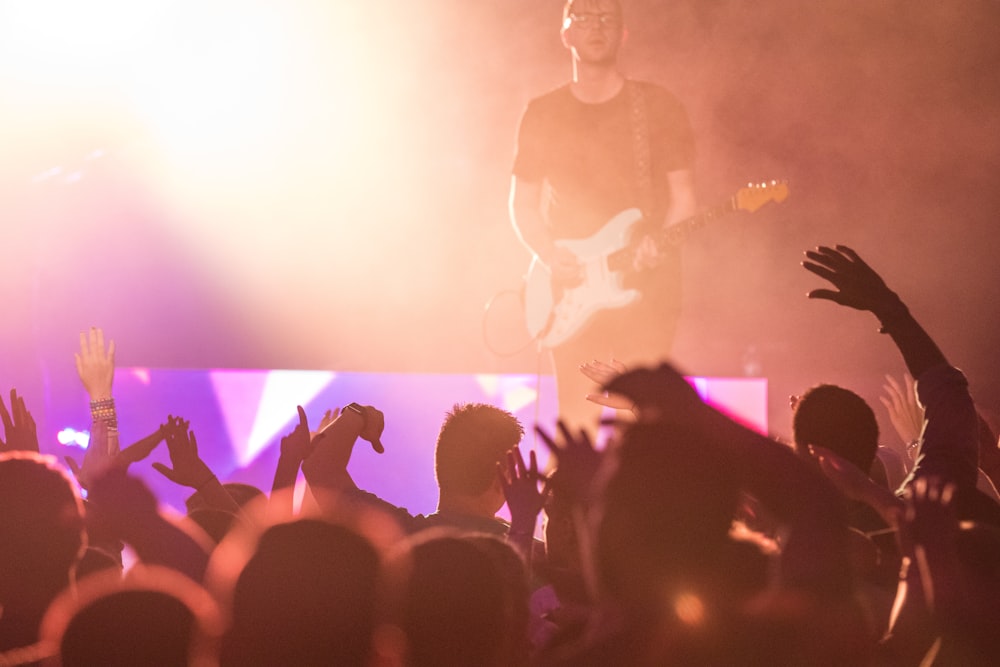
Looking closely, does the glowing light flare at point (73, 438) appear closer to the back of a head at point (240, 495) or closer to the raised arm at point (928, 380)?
the back of a head at point (240, 495)

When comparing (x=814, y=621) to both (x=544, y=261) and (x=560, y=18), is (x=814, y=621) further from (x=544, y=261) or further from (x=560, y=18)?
(x=560, y=18)

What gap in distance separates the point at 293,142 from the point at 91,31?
115cm

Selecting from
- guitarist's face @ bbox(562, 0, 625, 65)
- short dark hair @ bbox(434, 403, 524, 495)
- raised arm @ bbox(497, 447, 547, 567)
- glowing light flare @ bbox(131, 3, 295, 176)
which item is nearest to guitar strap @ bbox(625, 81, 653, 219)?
guitarist's face @ bbox(562, 0, 625, 65)

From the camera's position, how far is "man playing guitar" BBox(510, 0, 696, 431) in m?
4.07

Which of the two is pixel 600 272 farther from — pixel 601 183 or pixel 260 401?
pixel 260 401

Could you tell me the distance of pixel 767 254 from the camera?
465 centimetres

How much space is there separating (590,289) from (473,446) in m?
1.81

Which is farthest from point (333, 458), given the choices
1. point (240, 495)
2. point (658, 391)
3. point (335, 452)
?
point (658, 391)

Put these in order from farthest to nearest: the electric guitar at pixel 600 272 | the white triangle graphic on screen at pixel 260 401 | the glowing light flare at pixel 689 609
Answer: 1. the white triangle graphic on screen at pixel 260 401
2. the electric guitar at pixel 600 272
3. the glowing light flare at pixel 689 609

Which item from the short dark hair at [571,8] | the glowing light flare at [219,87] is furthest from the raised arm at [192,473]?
the glowing light flare at [219,87]

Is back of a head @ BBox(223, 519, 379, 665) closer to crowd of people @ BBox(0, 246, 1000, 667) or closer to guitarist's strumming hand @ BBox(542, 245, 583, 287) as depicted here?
crowd of people @ BBox(0, 246, 1000, 667)

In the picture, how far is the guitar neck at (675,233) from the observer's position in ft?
12.4

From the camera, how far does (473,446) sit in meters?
2.35

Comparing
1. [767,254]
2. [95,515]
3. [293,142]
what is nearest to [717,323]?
[767,254]
